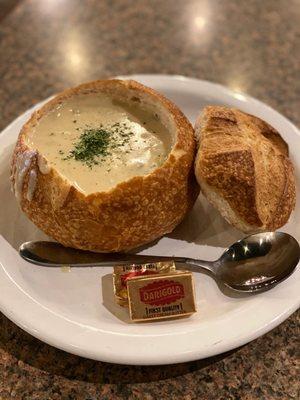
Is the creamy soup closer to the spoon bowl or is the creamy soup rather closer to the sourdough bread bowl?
the sourdough bread bowl

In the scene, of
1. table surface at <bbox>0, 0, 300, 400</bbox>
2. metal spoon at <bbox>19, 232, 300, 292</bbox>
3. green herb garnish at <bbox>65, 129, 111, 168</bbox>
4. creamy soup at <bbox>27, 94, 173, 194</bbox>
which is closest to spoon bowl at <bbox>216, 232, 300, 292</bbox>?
metal spoon at <bbox>19, 232, 300, 292</bbox>

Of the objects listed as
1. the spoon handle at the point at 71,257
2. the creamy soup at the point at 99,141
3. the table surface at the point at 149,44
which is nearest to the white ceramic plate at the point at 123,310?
the spoon handle at the point at 71,257

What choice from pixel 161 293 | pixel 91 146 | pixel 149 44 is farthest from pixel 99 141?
pixel 149 44

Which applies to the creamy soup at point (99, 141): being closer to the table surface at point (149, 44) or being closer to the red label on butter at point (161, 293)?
the red label on butter at point (161, 293)

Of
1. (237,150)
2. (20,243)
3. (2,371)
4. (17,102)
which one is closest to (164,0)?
(17,102)

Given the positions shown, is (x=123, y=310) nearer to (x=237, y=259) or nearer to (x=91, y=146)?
(x=237, y=259)

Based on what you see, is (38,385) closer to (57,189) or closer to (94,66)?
(57,189)
